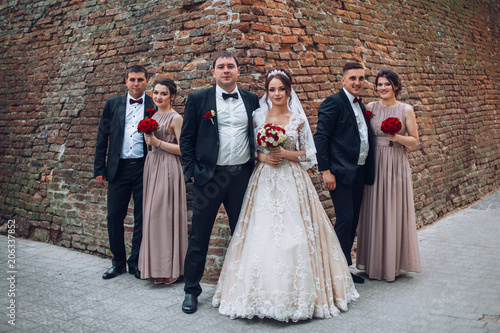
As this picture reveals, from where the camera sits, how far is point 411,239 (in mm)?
4844

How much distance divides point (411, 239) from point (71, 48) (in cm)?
527

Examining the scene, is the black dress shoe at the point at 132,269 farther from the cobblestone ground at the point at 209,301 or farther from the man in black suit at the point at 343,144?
the man in black suit at the point at 343,144

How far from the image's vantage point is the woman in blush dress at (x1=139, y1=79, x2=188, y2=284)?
4719mm

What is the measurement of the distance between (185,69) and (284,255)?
2578mm

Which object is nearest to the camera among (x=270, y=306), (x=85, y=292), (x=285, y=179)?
(x=270, y=306)

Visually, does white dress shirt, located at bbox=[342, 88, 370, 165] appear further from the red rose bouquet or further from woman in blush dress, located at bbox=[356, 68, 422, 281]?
the red rose bouquet

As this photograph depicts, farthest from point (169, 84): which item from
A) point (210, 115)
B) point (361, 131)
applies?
point (361, 131)

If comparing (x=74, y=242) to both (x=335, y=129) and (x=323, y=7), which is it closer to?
(x=335, y=129)

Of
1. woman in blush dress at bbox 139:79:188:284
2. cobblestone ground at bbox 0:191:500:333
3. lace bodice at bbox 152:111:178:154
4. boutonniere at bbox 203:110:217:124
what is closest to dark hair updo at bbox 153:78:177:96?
woman in blush dress at bbox 139:79:188:284

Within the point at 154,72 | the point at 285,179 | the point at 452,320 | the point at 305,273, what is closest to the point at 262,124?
the point at 285,179

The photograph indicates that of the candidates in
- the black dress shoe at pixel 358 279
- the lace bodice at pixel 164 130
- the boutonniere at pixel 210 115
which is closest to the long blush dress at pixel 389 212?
the black dress shoe at pixel 358 279

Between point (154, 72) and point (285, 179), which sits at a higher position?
point (154, 72)

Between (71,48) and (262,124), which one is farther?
(71,48)

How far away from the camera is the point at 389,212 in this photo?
4.76 meters
